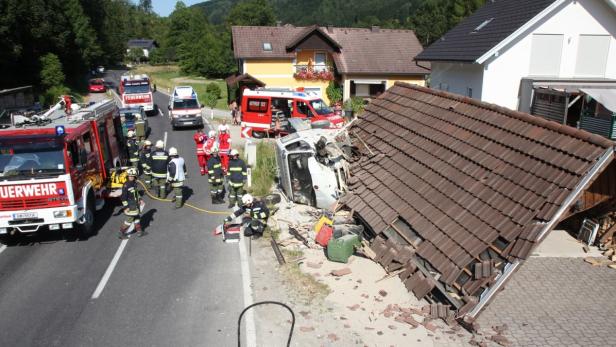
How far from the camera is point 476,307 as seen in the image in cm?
728

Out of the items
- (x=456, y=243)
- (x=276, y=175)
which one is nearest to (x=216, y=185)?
(x=276, y=175)

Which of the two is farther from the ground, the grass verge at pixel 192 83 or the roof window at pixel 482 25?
the roof window at pixel 482 25

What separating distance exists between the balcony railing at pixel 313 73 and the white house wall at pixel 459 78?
10420 mm

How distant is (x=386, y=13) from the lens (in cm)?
12362

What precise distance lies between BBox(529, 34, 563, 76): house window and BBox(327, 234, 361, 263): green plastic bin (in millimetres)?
14418

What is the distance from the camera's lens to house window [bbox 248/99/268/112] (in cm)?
2188

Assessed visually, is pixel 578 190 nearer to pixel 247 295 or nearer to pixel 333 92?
pixel 247 295

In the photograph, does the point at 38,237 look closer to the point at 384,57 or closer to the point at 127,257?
the point at 127,257

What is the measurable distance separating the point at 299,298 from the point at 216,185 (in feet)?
20.4

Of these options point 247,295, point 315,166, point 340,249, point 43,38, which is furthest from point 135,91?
point 247,295

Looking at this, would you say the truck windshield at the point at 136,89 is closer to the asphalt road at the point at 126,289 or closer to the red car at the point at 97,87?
the asphalt road at the point at 126,289

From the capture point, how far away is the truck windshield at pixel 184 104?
84.3 feet

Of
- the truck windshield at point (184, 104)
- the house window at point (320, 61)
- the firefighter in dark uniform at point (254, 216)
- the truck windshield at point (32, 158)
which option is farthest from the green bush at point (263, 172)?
the house window at point (320, 61)

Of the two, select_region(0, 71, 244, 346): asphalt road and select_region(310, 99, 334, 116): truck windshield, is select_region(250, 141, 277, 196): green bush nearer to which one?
select_region(0, 71, 244, 346): asphalt road
